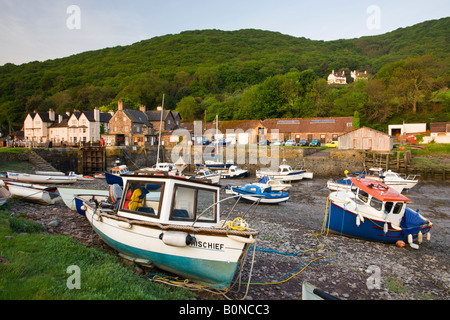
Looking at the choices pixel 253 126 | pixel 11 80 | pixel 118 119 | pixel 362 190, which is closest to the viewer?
pixel 362 190

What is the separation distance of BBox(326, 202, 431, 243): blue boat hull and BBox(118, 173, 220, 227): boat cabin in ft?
23.7

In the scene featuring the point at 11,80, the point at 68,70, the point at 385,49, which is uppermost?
the point at 385,49

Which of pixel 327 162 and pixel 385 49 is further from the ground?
pixel 385 49

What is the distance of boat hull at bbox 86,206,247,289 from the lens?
19.9 ft

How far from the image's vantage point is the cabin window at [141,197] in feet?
24.5

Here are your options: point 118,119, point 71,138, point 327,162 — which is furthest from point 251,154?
point 71,138

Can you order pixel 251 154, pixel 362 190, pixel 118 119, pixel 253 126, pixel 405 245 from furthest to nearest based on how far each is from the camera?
1. pixel 253 126
2. pixel 118 119
3. pixel 251 154
4. pixel 362 190
5. pixel 405 245

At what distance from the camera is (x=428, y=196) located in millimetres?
22578

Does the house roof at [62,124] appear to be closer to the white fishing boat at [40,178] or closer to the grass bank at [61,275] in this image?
the white fishing boat at [40,178]

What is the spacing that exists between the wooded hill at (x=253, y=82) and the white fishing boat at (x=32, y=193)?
39.5 m

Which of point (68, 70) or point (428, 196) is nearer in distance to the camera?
point (428, 196)

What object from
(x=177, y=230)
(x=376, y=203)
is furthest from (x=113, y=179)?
(x=376, y=203)
